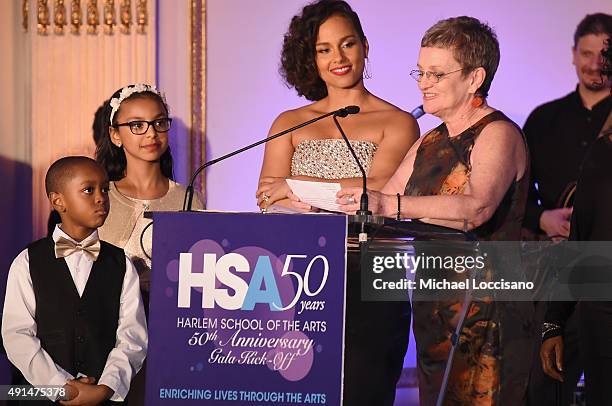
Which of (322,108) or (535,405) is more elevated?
(322,108)

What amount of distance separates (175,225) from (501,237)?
1117mm

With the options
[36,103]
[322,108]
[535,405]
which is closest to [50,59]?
[36,103]

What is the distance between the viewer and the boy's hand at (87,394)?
364 centimetres

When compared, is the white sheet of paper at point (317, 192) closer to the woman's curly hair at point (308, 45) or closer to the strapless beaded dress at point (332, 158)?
the strapless beaded dress at point (332, 158)

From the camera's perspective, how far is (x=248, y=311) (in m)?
3.16

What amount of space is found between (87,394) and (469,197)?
1.44 m

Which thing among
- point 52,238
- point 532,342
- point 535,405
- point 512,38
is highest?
point 512,38

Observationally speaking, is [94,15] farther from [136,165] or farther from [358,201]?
[358,201]

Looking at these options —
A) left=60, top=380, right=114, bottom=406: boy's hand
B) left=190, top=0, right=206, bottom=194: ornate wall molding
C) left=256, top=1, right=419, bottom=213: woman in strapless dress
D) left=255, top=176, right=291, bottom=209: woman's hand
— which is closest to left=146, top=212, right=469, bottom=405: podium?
left=60, top=380, right=114, bottom=406: boy's hand

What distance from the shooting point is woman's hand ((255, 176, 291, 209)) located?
403cm

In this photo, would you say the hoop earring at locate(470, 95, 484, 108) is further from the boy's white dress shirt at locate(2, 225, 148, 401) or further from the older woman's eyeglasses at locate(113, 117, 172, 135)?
the older woman's eyeglasses at locate(113, 117, 172, 135)

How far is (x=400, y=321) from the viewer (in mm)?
3689

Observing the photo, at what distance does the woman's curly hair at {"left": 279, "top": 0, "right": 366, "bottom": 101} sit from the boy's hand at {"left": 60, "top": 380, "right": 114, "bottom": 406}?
65.8 inches

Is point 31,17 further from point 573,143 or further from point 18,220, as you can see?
point 573,143
